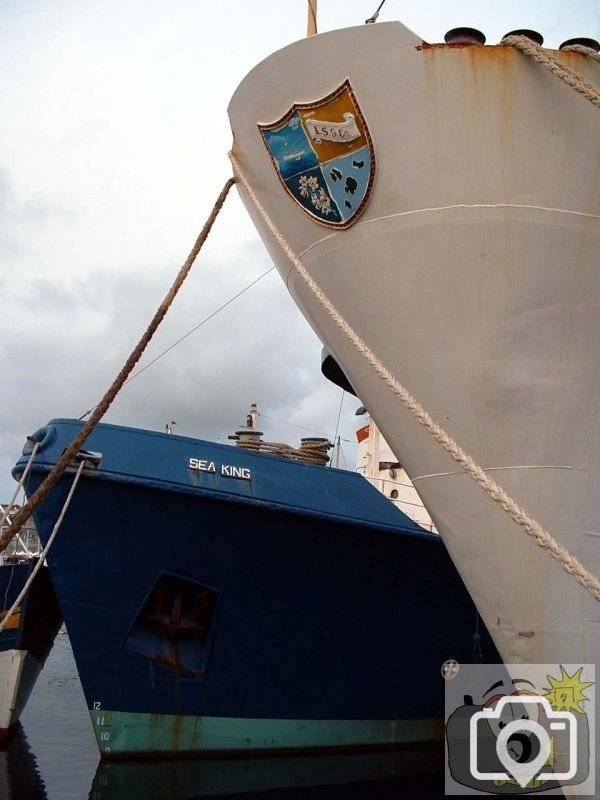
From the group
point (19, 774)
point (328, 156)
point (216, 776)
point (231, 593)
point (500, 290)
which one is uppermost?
point (328, 156)

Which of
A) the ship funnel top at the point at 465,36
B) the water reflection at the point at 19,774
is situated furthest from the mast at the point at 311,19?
the water reflection at the point at 19,774

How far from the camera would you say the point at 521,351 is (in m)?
4.77

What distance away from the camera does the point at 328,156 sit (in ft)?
17.0

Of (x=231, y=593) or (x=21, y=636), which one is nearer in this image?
(x=231, y=593)

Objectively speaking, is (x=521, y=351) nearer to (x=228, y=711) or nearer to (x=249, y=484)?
(x=249, y=484)

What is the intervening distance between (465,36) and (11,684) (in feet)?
33.2

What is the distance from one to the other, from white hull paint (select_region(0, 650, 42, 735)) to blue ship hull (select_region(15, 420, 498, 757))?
9.47ft

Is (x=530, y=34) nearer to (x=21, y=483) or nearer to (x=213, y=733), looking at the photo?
(x=21, y=483)

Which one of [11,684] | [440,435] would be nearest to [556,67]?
[440,435]

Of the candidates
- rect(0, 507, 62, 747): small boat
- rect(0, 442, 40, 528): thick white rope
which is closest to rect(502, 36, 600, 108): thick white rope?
rect(0, 442, 40, 528): thick white rope

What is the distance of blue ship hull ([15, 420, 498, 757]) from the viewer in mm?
8258

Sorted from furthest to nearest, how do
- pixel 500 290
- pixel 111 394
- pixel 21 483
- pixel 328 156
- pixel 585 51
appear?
pixel 21 483 < pixel 111 394 < pixel 328 156 < pixel 500 290 < pixel 585 51

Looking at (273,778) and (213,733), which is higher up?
(213,733)

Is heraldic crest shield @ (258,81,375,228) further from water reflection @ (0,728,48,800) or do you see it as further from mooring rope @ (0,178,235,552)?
water reflection @ (0,728,48,800)
